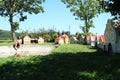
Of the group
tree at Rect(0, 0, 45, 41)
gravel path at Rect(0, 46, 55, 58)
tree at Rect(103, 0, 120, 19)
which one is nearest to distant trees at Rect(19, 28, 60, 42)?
tree at Rect(0, 0, 45, 41)

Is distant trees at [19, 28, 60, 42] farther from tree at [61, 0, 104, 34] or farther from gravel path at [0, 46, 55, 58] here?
gravel path at [0, 46, 55, 58]

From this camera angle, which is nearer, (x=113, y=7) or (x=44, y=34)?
(x=113, y=7)

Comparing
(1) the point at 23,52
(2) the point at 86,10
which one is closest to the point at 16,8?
(2) the point at 86,10

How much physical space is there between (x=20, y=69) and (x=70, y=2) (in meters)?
66.7

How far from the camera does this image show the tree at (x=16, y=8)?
8300 centimetres

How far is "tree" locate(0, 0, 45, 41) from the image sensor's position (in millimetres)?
83000

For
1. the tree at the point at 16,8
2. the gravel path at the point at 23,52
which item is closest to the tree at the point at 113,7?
the gravel path at the point at 23,52

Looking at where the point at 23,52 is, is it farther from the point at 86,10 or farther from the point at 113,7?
the point at 86,10

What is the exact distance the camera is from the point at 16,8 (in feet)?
279

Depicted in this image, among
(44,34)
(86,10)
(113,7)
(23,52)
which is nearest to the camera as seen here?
(113,7)

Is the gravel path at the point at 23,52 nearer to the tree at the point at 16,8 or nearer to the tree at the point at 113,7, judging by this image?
the tree at the point at 113,7

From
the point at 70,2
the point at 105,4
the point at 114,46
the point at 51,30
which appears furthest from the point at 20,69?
the point at 51,30

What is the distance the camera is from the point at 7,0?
83438 millimetres

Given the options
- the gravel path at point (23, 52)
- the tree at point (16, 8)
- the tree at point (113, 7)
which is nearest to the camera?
the tree at point (113, 7)
